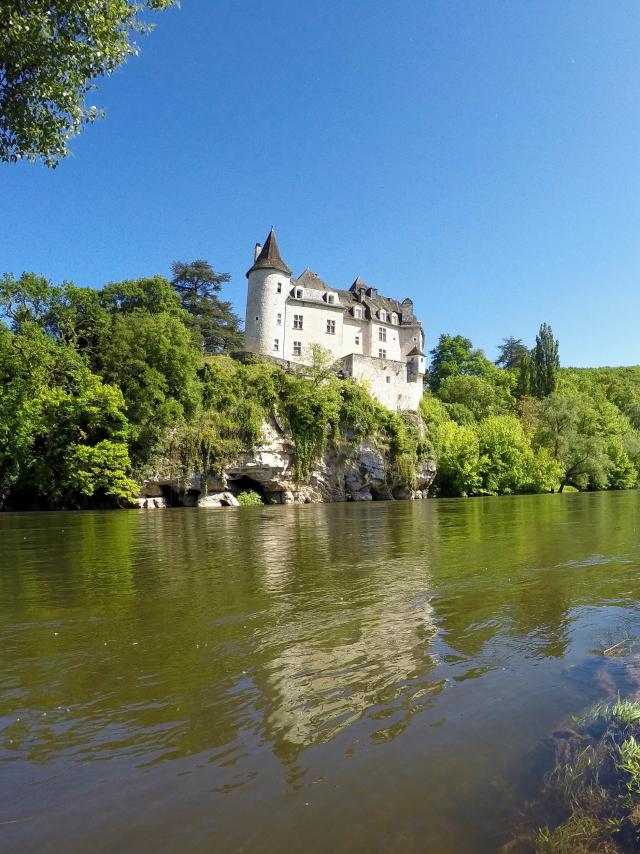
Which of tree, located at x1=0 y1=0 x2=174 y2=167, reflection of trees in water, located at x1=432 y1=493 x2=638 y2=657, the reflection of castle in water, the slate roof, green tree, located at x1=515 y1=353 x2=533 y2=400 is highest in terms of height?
the slate roof

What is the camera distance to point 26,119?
12.3m

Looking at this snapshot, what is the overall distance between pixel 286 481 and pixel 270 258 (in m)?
29.9

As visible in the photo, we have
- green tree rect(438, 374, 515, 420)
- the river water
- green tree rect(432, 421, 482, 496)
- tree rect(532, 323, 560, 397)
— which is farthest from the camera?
tree rect(532, 323, 560, 397)

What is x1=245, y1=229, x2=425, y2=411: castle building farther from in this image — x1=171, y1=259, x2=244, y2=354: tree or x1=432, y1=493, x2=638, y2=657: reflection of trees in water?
x1=432, y1=493, x2=638, y2=657: reflection of trees in water

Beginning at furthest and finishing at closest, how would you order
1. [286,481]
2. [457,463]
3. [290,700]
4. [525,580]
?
[457,463], [286,481], [525,580], [290,700]

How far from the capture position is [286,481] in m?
49.5

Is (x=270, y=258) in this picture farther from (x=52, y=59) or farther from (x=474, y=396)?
(x=52, y=59)

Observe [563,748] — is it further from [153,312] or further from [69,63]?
[153,312]

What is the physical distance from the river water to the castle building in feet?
167

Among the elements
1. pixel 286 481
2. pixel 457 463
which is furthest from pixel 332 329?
pixel 286 481

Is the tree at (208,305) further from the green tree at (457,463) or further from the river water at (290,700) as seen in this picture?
the river water at (290,700)

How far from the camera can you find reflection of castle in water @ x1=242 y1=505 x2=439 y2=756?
4.60 m

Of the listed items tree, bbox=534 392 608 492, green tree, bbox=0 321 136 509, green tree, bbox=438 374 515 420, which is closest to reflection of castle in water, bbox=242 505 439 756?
green tree, bbox=0 321 136 509

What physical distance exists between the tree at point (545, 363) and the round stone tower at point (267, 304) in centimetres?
5183
